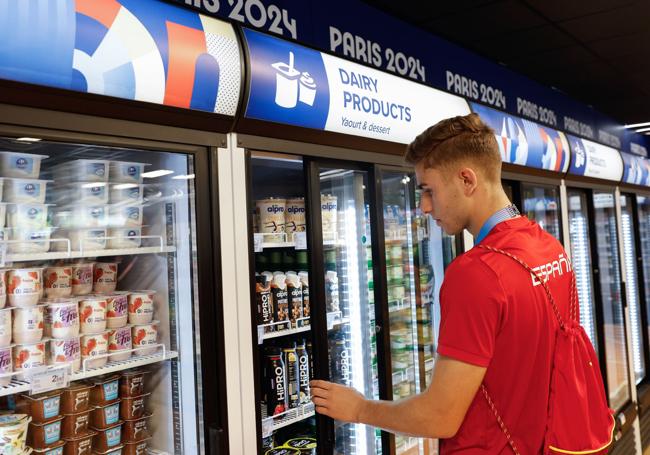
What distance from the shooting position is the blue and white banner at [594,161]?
168 inches

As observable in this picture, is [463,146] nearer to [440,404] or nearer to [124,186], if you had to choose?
[440,404]

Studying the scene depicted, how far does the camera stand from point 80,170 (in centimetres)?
172

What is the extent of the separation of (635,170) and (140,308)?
5.49m

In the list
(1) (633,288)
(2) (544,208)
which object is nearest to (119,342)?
(2) (544,208)

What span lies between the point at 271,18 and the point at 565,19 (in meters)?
2.22

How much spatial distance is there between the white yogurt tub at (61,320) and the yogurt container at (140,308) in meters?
0.21

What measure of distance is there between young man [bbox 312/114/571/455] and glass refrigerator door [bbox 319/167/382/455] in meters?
1.11

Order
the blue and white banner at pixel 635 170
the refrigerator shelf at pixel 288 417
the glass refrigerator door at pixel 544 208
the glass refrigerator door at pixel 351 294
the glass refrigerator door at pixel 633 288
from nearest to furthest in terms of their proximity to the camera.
→ the refrigerator shelf at pixel 288 417 → the glass refrigerator door at pixel 351 294 → the glass refrigerator door at pixel 544 208 → the blue and white banner at pixel 635 170 → the glass refrigerator door at pixel 633 288

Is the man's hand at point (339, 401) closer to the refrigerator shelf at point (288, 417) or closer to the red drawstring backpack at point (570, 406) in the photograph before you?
Result: the red drawstring backpack at point (570, 406)

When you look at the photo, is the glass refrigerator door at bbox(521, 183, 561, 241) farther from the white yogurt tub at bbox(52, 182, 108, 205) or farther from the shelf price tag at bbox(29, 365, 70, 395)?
the shelf price tag at bbox(29, 365, 70, 395)

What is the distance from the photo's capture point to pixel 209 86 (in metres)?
1.57

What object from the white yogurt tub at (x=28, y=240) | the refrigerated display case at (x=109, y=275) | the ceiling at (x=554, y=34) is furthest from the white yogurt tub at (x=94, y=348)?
the ceiling at (x=554, y=34)

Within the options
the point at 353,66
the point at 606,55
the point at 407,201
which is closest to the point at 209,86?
the point at 353,66

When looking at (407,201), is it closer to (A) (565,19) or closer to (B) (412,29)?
(B) (412,29)
